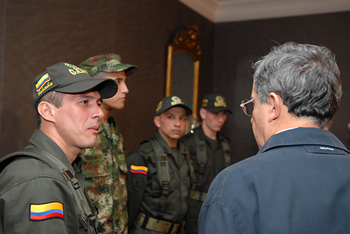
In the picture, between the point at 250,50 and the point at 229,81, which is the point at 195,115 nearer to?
the point at 229,81

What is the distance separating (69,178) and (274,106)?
0.86 m

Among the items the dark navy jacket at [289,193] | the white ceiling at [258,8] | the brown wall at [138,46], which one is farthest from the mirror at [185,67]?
the dark navy jacket at [289,193]

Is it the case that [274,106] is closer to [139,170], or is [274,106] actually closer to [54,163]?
[54,163]

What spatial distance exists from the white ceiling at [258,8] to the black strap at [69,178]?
3.98m

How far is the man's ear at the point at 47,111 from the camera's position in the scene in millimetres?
1505

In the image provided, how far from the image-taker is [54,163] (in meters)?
1.33

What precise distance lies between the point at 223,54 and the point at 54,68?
4715mm

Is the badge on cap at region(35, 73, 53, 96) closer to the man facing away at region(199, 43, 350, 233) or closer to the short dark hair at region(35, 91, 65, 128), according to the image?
the short dark hair at region(35, 91, 65, 128)

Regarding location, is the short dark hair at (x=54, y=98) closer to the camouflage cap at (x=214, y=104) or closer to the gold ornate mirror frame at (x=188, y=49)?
the camouflage cap at (x=214, y=104)

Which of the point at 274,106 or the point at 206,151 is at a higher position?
the point at 274,106

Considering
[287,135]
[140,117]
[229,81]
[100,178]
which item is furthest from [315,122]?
[229,81]

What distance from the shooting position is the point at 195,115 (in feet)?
17.0

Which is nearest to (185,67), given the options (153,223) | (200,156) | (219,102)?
(219,102)

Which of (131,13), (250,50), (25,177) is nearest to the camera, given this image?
(25,177)
